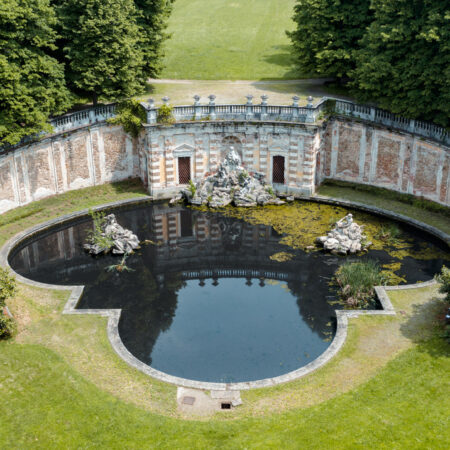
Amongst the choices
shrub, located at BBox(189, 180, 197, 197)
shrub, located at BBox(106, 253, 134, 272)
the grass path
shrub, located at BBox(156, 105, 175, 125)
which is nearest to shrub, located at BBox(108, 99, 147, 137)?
shrub, located at BBox(156, 105, 175, 125)

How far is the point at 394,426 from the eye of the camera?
2436cm

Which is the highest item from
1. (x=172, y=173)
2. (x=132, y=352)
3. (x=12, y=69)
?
(x=12, y=69)

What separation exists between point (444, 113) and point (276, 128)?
41.1ft

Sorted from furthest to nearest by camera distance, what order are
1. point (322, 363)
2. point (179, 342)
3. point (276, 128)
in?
point (276, 128)
point (179, 342)
point (322, 363)

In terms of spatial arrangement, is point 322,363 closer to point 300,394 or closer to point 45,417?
point 300,394

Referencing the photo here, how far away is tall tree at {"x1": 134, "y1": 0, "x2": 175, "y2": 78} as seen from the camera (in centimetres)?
5203

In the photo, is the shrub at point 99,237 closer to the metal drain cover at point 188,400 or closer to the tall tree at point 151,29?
the metal drain cover at point 188,400

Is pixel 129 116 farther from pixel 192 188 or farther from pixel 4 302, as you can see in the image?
pixel 4 302

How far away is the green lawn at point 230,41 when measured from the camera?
205 feet

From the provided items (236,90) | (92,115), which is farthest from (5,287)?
(236,90)

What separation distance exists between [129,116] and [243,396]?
2930cm

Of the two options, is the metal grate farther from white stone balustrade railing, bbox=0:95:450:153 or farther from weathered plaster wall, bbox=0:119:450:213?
white stone balustrade railing, bbox=0:95:450:153

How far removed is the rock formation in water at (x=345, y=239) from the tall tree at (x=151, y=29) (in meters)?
23.1

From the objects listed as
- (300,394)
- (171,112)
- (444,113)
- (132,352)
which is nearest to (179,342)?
(132,352)
